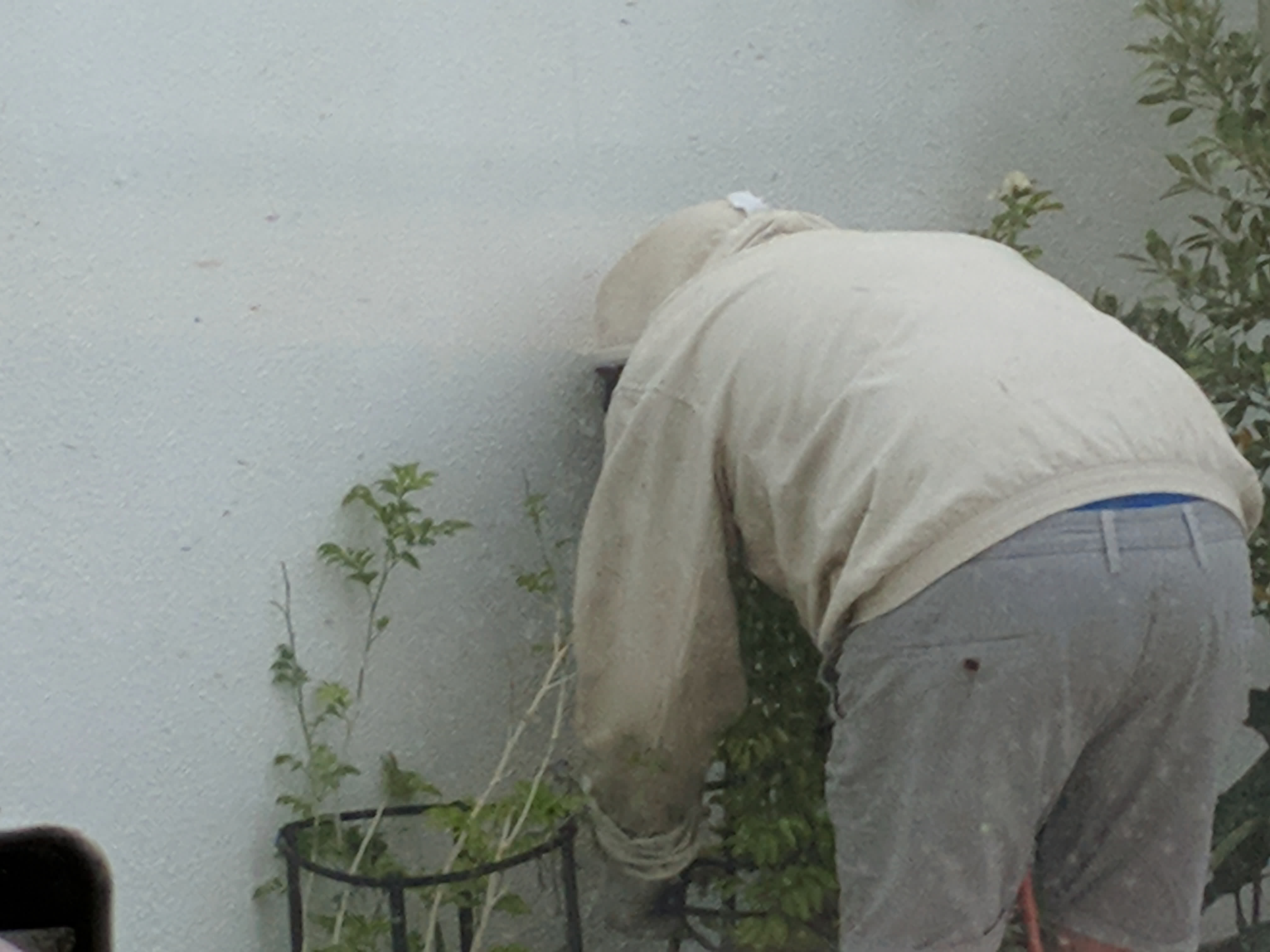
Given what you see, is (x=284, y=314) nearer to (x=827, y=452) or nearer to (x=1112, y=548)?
(x=827, y=452)

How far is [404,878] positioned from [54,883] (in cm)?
111

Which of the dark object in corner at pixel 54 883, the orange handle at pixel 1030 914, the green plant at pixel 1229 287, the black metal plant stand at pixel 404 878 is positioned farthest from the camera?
the green plant at pixel 1229 287

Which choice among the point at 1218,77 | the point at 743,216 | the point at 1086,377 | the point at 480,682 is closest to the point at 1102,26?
the point at 1218,77

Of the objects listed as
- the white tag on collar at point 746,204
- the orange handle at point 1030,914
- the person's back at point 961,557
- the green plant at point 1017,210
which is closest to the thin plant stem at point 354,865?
the person's back at point 961,557

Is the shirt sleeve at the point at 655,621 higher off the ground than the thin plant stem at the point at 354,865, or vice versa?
the shirt sleeve at the point at 655,621

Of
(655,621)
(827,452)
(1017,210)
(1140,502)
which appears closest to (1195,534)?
(1140,502)

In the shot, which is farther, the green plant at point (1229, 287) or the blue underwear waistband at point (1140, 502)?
the green plant at point (1229, 287)

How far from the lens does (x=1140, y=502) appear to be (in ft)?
3.83

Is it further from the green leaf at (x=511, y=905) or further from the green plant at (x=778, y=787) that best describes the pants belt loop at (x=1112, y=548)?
the green leaf at (x=511, y=905)

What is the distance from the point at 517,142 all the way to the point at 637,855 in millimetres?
838

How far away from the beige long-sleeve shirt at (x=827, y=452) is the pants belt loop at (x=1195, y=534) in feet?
0.06

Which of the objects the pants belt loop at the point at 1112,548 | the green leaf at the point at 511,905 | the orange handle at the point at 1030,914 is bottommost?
the green leaf at the point at 511,905

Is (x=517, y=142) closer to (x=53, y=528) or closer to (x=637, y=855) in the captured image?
(x=53, y=528)

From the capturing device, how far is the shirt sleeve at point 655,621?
1.41 metres
